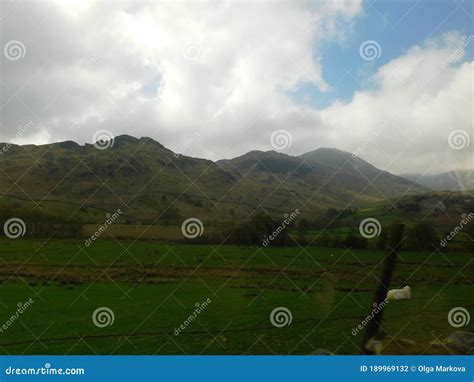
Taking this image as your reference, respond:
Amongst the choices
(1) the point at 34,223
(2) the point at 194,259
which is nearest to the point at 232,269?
(2) the point at 194,259

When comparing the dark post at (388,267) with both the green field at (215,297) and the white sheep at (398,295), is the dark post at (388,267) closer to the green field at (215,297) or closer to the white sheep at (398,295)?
the green field at (215,297)

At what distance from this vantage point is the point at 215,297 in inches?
1341

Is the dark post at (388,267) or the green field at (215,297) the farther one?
the green field at (215,297)

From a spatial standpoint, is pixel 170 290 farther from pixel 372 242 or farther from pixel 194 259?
pixel 372 242

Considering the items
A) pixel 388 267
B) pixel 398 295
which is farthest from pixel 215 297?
pixel 388 267

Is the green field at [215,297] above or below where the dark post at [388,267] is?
below

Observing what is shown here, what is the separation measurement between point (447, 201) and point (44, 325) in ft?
411

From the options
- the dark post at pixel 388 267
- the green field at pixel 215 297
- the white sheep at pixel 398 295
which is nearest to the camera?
the dark post at pixel 388 267

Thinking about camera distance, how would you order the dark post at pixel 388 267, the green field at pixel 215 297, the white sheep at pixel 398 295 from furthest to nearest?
the white sheep at pixel 398 295 < the green field at pixel 215 297 < the dark post at pixel 388 267

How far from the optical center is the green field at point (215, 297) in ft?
71.6

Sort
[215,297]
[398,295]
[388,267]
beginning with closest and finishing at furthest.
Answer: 1. [388,267]
2. [215,297]
3. [398,295]

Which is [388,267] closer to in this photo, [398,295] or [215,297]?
[215,297]

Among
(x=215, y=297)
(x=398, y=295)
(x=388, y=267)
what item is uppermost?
(x=388, y=267)

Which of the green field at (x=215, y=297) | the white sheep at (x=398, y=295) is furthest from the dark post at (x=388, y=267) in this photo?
the white sheep at (x=398, y=295)
